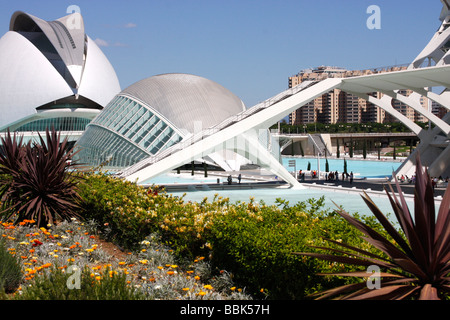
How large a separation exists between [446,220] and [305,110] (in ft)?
447

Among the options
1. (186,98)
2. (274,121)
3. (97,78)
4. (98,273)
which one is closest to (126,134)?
(186,98)

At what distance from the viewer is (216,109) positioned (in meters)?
36.9

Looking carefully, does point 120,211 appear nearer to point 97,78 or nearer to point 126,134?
point 126,134

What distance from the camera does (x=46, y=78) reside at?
185ft

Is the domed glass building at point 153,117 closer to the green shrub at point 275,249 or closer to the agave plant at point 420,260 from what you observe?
the green shrub at point 275,249

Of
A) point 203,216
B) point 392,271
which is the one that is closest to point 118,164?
point 203,216

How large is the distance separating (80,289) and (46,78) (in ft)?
181

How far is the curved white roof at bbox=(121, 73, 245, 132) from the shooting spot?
3409 cm

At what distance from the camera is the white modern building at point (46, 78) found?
56.5 meters

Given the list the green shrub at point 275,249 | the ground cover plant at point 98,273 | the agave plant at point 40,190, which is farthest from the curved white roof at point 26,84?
the green shrub at point 275,249

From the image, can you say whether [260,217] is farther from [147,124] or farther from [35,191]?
[147,124]

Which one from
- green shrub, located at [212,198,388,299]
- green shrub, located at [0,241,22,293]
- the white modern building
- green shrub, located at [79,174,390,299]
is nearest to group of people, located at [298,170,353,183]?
green shrub, located at [79,174,390,299]

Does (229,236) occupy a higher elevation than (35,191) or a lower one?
lower

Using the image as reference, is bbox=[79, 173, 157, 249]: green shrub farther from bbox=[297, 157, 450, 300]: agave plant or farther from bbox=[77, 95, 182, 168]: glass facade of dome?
bbox=[77, 95, 182, 168]: glass facade of dome
